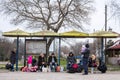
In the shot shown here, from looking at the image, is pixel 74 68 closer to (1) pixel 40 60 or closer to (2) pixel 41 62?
(2) pixel 41 62

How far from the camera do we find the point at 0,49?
9531 centimetres

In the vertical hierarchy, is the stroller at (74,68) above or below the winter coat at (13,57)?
below

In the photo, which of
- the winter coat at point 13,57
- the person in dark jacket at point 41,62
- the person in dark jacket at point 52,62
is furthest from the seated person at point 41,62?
the winter coat at point 13,57

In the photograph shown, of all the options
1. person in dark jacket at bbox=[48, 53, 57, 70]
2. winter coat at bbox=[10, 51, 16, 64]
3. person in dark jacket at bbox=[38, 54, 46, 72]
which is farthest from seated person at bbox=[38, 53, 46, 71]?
winter coat at bbox=[10, 51, 16, 64]

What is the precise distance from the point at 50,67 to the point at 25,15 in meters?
28.5

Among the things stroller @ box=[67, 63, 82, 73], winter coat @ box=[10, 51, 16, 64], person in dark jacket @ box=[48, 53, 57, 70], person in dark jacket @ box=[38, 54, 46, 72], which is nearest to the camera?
stroller @ box=[67, 63, 82, 73]

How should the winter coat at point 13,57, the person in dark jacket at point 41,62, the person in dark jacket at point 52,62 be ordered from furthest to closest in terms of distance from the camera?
1. the winter coat at point 13,57
2. the person in dark jacket at point 52,62
3. the person in dark jacket at point 41,62

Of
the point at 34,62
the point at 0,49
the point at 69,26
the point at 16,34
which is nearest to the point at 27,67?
the point at 34,62

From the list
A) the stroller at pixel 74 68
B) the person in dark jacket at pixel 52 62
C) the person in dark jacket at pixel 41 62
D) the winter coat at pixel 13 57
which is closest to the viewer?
the stroller at pixel 74 68

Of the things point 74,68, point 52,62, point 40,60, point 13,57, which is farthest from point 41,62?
point 74,68

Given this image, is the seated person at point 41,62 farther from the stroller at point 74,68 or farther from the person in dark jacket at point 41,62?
the stroller at point 74,68

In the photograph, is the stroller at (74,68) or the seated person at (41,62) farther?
the seated person at (41,62)

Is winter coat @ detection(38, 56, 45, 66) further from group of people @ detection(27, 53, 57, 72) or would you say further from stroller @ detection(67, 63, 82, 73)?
stroller @ detection(67, 63, 82, 73)

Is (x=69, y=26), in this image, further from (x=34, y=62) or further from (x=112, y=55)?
(x=34, y=62)
